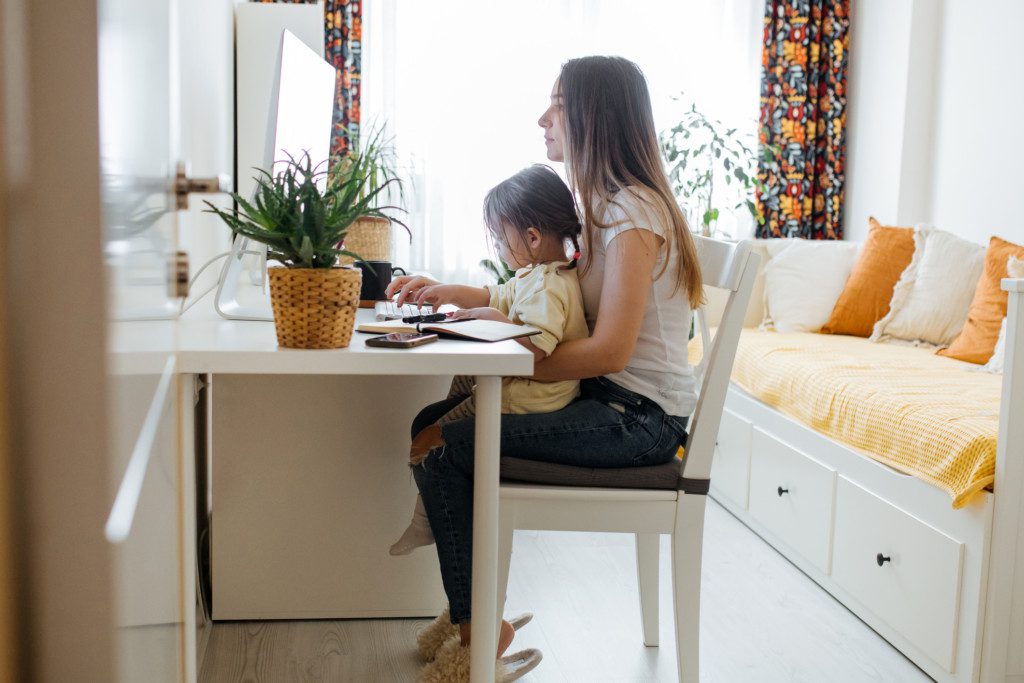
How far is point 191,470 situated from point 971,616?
4.70 ft

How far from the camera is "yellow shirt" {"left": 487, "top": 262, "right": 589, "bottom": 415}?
5.37 ft

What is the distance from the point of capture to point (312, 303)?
1.30 metres

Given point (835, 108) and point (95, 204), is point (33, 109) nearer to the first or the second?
point (95, 204)

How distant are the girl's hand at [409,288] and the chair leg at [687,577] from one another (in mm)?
598

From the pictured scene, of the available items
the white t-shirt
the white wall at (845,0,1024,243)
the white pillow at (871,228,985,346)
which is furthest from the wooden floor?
the white wall at (845,0,1024,243)

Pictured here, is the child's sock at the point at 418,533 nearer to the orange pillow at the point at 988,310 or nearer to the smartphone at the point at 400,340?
the smartphone at the point at 400,340

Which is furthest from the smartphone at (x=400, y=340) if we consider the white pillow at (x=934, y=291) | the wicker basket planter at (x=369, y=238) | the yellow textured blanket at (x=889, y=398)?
the white pillow at (x=934, y=291)

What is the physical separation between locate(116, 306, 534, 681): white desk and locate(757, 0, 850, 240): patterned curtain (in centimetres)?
326

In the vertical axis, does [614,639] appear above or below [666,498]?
below

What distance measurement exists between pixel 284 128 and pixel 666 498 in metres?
0.95

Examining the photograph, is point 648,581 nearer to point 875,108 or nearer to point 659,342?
point 659,342

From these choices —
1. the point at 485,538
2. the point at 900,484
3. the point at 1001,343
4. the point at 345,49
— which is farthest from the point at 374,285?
the point at 345,49

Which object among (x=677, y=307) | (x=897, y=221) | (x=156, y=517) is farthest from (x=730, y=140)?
(x=156, y=517)

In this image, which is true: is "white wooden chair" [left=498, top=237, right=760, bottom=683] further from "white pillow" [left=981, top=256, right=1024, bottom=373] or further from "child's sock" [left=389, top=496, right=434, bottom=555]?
"white pillow" [left=981, top=256, right=1024, bottom=373]
